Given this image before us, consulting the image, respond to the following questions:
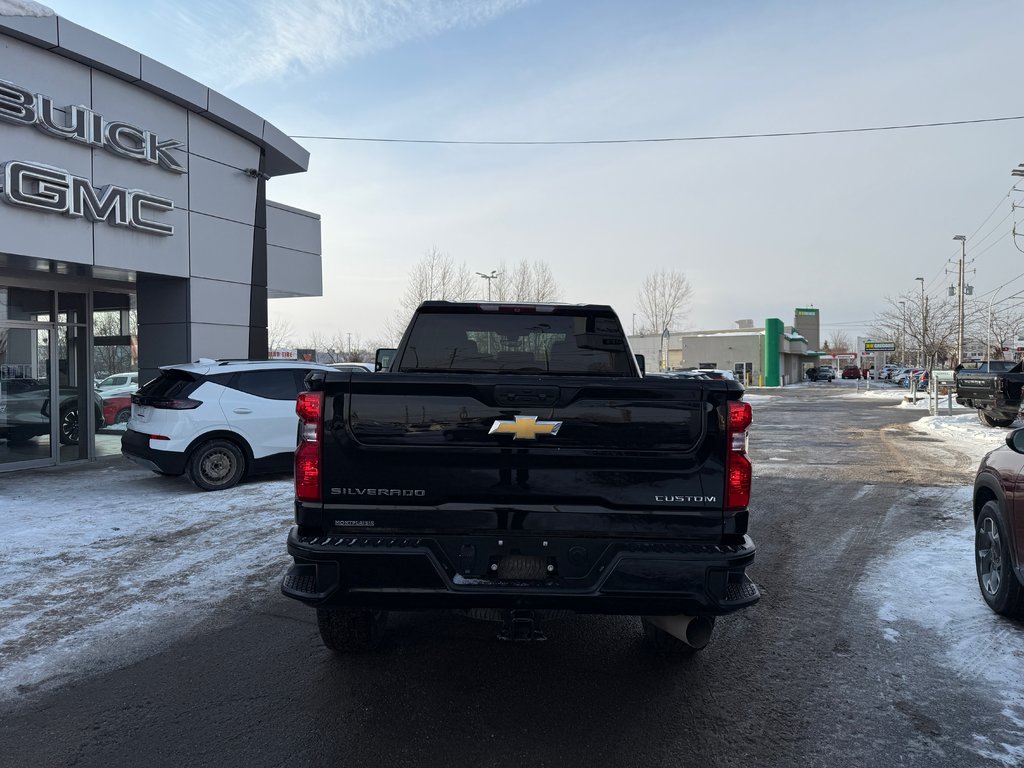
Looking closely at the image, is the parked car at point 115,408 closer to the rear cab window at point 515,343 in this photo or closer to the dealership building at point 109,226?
the dealership building at point 109,226

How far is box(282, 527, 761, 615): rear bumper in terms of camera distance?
3.17 meters

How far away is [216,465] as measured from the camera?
9422 mm

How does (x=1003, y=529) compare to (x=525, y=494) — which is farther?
(x=1003, y=529)

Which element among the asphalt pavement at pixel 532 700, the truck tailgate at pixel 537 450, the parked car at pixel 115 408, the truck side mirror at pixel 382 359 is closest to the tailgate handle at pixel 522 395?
the truck tailgate at pixel 537 450

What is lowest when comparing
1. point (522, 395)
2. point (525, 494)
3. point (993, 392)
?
point (525, 494)

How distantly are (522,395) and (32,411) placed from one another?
11.5 m

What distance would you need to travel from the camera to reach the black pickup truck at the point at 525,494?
3193mm

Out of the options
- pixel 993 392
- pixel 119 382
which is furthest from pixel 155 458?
pixel 993 392

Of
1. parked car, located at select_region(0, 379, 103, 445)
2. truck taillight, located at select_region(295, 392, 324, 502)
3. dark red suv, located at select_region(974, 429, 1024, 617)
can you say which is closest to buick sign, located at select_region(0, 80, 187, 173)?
parked car, located at select_region(0, 379, 103, 445)

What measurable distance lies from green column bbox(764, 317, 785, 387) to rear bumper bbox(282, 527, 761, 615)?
201 ft

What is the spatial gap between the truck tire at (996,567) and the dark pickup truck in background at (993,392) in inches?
521

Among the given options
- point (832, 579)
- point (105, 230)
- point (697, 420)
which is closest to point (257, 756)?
point (697, 420)

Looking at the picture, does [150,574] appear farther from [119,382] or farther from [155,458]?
[119,382]

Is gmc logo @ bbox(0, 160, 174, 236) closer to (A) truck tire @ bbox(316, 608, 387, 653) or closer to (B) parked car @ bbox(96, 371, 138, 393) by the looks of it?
(B) parked car @ bbox(96, 371, 138, 393)
